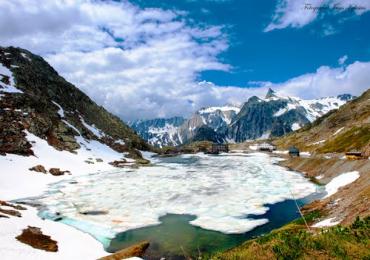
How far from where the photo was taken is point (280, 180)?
9444 cm

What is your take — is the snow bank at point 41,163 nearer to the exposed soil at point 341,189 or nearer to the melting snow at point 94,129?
the melting snow at point 94,129

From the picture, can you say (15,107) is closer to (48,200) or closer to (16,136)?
(16,136)

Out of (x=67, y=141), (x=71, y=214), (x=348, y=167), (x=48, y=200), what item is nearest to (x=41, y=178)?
(x=48, y=200)

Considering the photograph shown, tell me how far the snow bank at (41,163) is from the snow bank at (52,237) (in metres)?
23.7

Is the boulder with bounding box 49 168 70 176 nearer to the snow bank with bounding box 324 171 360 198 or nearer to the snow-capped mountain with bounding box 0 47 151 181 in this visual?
the snow-capped mountain with bounding box 0 47 151 181

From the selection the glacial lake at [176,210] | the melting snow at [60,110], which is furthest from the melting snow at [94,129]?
the glacial lake at [176,210]

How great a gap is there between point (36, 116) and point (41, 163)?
43077mm

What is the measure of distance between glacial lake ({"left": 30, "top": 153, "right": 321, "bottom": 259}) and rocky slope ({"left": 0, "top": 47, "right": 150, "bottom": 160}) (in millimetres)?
42156

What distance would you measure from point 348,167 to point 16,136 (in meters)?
96.3

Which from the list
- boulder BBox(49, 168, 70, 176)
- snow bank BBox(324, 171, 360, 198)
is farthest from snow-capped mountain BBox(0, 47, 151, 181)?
snow bank BBox(324, 171, 360, 198)

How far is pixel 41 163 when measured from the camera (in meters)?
109

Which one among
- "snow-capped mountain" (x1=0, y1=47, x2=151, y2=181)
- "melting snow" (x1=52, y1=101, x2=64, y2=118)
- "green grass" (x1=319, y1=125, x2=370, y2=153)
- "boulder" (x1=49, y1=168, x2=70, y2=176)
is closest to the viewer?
"boulder" (x1=49, y1=168, x2=70, y2=176)

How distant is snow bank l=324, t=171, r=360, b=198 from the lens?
232 feet

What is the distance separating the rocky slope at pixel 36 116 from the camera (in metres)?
125
